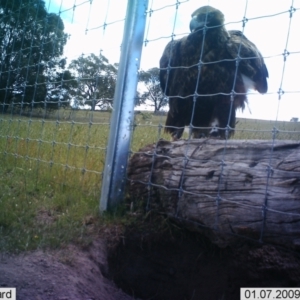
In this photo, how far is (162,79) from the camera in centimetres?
436

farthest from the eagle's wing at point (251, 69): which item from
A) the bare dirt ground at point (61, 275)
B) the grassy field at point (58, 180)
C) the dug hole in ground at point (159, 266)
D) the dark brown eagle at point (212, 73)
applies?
A: the bare dirt ground at point (61, 275)

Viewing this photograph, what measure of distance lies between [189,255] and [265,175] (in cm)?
75

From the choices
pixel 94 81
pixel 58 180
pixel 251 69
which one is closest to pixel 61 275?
pixel 58 180

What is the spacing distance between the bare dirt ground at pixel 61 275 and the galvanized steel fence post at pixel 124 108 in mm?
491

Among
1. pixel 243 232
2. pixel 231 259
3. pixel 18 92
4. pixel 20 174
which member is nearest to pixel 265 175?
pixel 243 232

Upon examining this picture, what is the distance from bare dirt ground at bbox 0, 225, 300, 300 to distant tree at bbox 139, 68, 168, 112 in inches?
36.7

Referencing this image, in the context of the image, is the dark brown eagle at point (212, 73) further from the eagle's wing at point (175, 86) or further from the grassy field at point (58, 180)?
the grassy field at point (58, 180)

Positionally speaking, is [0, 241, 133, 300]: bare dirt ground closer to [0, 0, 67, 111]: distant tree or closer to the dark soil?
the dark soil

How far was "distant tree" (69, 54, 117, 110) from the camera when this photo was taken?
3719 millimetres

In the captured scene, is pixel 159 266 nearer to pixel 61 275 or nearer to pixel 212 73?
pixel 61 275

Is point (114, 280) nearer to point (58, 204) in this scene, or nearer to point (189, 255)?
point (189, 255)

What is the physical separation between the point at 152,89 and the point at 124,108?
40cm

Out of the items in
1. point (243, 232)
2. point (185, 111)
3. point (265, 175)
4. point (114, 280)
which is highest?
point (185, 111)

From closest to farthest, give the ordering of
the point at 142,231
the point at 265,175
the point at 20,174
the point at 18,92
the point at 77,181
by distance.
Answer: the point at 265,175 → the point at 142,231 → the point at 77,181 → the point at 20,174 → the point at 18,92
